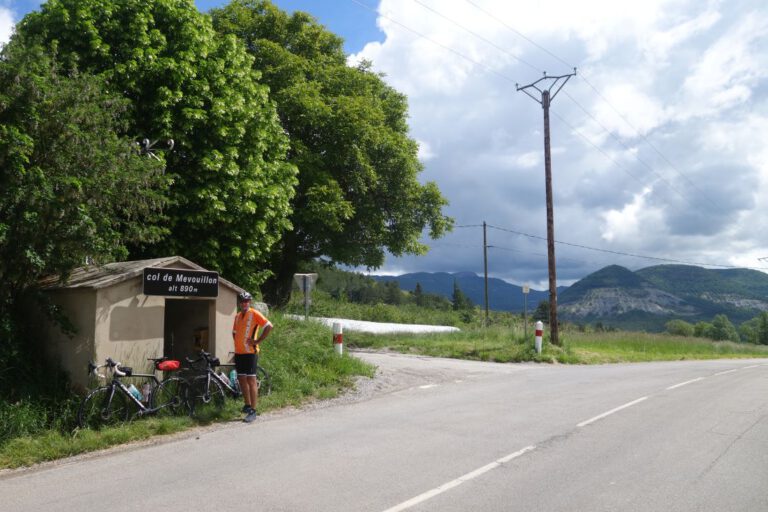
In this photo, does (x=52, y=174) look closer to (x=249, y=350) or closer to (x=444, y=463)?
(x=249, y=350)

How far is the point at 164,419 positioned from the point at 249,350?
154cm

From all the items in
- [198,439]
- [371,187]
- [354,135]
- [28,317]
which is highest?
[354,135]

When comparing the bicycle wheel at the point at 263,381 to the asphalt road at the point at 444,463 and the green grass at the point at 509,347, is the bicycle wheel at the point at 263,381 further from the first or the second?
the green grass at the point at 509,347

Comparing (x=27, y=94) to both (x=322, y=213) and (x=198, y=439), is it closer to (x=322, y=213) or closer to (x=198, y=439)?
(x=198, y=439)

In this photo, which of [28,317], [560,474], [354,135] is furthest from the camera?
[354,135]

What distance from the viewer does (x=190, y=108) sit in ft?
44.4

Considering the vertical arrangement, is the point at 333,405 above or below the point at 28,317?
below

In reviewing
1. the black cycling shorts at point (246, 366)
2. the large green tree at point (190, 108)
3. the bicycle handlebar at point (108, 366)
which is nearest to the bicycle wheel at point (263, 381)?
the black cycling shorts at point (246, 366)

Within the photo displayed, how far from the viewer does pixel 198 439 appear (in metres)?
7.91

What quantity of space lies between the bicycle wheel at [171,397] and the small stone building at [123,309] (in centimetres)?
49

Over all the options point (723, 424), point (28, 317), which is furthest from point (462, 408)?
point (28, 317)

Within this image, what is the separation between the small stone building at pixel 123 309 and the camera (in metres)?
8.59

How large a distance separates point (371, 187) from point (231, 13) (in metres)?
9.88

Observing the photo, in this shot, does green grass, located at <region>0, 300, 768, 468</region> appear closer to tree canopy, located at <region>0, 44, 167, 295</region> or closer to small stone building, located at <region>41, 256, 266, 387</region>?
small stone building, located at <region>41, 256, 266, 387</region>
